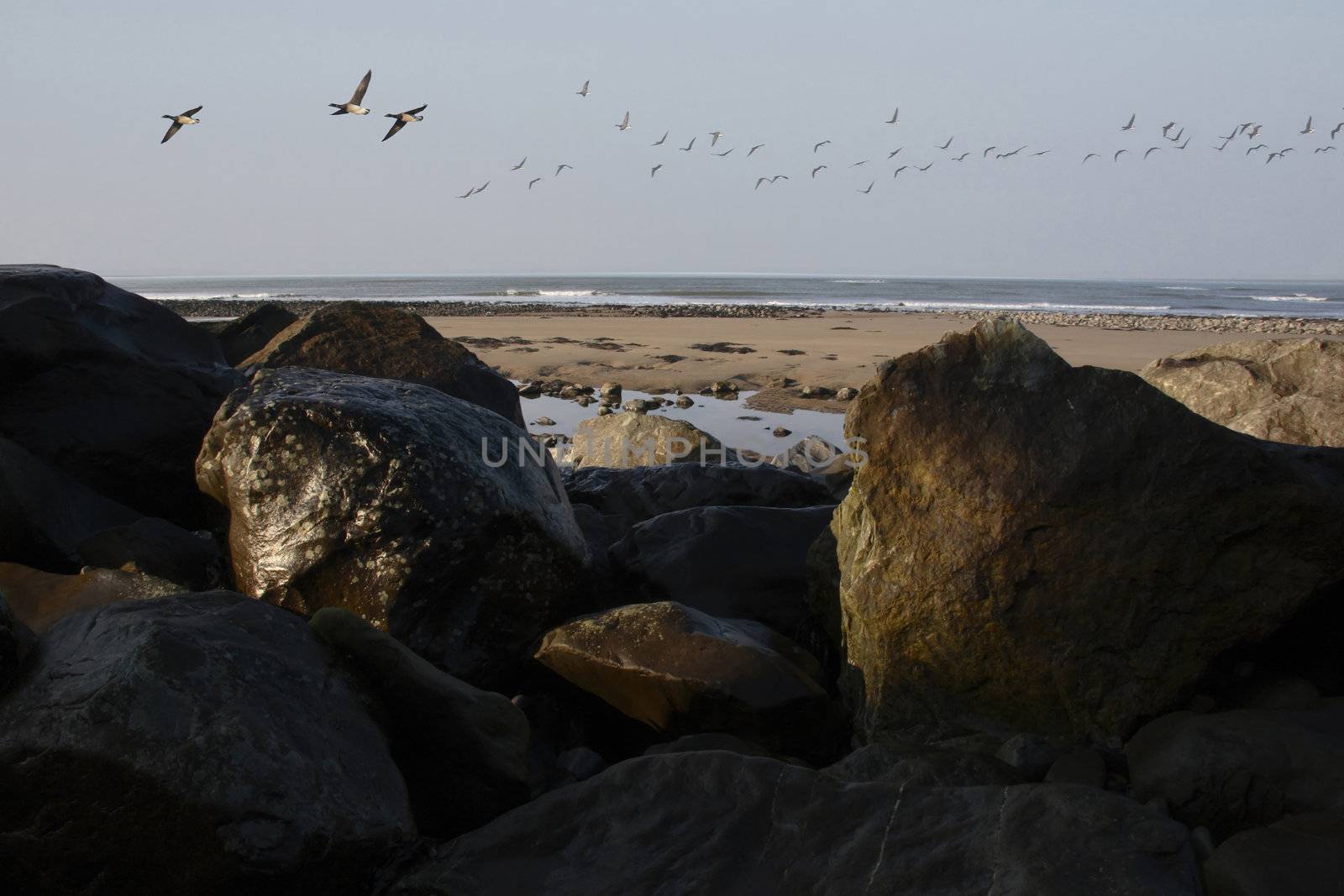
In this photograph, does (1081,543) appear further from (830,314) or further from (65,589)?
(830,314)

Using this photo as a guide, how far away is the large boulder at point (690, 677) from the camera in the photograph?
11.7 feet

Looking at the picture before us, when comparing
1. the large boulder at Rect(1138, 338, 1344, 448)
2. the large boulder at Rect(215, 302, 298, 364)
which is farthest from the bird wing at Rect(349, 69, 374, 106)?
the large boulder at Rect(1138, 338, 1344, 448)

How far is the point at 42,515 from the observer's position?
177 inches

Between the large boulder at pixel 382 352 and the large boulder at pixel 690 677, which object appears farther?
the large boulder at pixel 382 352

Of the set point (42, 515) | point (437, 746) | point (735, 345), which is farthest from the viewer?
point (735, 345)

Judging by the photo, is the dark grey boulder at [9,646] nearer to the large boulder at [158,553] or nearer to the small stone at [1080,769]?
the large boulder at [158,553]

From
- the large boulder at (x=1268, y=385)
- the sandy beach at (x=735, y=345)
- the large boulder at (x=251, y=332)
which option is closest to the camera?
the large boulder at (x=1268, y=385)

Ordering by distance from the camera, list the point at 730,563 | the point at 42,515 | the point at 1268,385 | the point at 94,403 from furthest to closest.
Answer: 1. the point at 94,403
2. the point at 1268,385
3. the point at 730,563
4. the point at 42,515

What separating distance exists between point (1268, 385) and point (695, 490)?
3.00 metres

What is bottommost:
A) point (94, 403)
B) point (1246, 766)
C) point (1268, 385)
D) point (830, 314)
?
point (1246, 766)

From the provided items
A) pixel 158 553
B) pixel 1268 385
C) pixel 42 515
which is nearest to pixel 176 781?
pixel 158 553

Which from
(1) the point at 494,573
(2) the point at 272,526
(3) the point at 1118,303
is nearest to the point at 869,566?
(1) the point at 494,573

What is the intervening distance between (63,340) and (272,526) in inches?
86.4

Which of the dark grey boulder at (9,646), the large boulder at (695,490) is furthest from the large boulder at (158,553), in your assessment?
the large boulder at (695,490)
